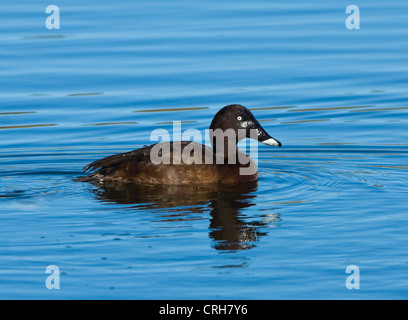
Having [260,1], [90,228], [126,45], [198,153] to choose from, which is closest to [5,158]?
[198,153]

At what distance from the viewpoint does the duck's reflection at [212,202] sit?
9086mm

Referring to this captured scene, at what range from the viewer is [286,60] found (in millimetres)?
17781

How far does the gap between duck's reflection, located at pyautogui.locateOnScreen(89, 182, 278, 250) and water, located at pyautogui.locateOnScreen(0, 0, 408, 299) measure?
0.03m

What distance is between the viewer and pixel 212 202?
10.5 metres

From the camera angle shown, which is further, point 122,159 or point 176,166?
point 122,159

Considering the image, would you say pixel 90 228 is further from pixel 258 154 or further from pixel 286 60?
pixel 286 60

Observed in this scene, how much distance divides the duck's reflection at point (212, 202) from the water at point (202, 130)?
3cm

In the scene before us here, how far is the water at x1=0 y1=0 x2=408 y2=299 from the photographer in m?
8.03

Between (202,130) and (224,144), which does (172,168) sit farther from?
(202,130)

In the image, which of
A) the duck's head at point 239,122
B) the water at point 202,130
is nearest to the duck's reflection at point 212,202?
the water at point 202,130

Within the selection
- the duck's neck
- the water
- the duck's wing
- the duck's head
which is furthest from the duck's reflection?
the duck's head

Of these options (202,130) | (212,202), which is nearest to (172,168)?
(212,202)

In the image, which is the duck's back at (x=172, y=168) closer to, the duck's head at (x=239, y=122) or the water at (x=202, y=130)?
the water at (x=202, y=130)

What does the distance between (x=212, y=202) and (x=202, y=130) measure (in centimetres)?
388
